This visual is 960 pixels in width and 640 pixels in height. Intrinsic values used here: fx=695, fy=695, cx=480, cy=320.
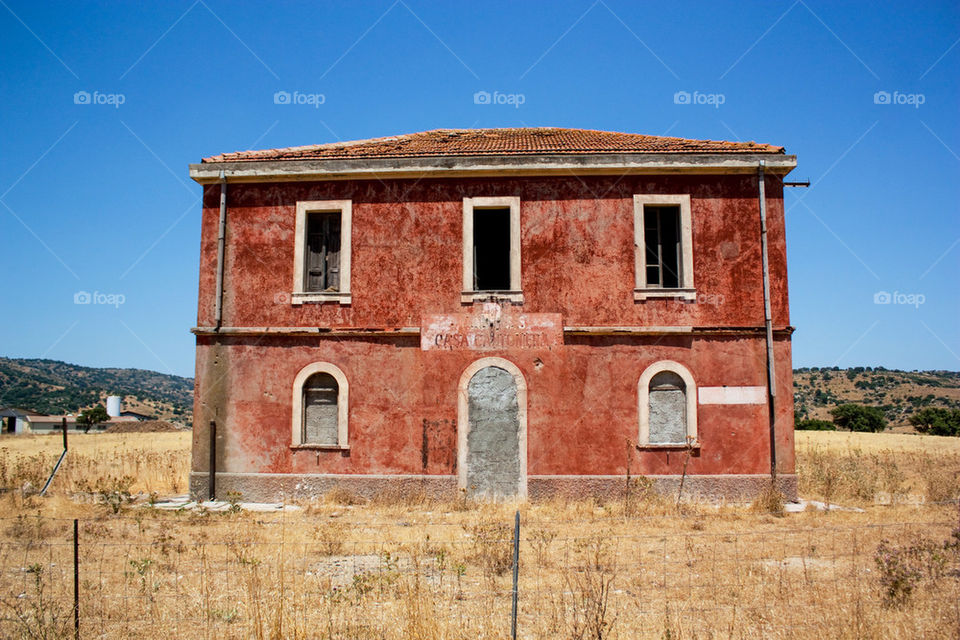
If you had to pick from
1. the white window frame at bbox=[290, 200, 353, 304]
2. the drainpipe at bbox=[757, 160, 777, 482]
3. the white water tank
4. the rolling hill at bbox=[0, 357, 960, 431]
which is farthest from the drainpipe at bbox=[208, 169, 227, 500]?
the white water tank

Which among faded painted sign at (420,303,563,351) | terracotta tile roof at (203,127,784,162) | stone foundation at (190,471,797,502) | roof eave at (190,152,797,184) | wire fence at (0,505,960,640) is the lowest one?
wire fence at (0,505,960,640)

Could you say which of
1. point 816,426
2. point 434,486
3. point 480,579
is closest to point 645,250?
point 434,486

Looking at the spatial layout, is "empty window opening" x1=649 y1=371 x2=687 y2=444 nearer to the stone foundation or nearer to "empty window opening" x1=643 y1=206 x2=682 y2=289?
the stone foundation

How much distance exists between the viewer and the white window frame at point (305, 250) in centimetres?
1524

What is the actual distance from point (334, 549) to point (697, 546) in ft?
17.3

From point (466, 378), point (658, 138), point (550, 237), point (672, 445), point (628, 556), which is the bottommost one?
point (628, 556)

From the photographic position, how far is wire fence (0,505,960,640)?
6.44 metres

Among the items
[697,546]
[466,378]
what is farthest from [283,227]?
[697,546]

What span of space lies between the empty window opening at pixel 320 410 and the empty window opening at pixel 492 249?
4042 millimetres

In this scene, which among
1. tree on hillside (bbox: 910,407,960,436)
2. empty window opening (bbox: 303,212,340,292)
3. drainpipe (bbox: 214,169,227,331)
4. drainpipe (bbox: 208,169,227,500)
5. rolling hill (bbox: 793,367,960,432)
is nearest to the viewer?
drainpipe (bbox: 208,169,227,500)

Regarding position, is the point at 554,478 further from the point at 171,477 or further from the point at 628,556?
the point at 171,477

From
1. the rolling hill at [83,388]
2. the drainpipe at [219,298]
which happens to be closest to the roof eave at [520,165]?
the drainpipe at [219,298]

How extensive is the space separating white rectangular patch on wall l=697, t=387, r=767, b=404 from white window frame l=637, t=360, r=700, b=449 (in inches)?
9.1

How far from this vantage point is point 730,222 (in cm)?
1503
